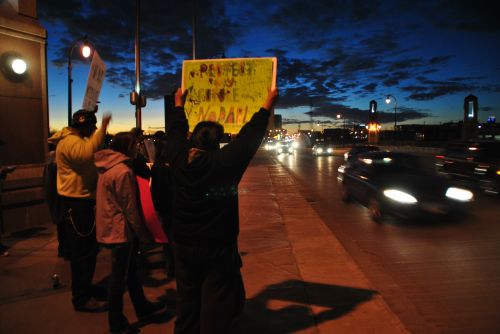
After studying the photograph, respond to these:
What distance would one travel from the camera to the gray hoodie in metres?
3.29

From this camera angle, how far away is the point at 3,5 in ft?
24.9

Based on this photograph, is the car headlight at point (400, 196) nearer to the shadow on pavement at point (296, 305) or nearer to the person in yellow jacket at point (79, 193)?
the shadow on pavement at point (296, 305)

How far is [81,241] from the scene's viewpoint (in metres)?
3.91

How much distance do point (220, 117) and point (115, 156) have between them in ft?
4.04

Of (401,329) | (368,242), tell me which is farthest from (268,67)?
(368,242)

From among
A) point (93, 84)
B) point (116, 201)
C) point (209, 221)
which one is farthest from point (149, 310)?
point (93, 84)

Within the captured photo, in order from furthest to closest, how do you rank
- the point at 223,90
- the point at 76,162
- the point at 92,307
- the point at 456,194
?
the point at 456,194 → the point at 223,90 → the point at 92,307 → the point at 76,162

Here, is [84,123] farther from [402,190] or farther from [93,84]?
[402,190]

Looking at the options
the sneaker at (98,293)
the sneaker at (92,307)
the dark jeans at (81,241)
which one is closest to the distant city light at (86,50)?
the dark jeans at (81,241)

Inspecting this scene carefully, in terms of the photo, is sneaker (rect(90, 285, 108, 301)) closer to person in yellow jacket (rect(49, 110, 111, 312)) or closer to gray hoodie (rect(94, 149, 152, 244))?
person in yellow jacket (rect(49, 110, 111, 312))

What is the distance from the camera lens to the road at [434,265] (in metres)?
4.12

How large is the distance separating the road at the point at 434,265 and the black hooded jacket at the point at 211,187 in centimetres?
249

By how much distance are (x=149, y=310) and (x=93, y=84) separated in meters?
2.83

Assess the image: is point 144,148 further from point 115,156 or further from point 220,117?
point 115,156
